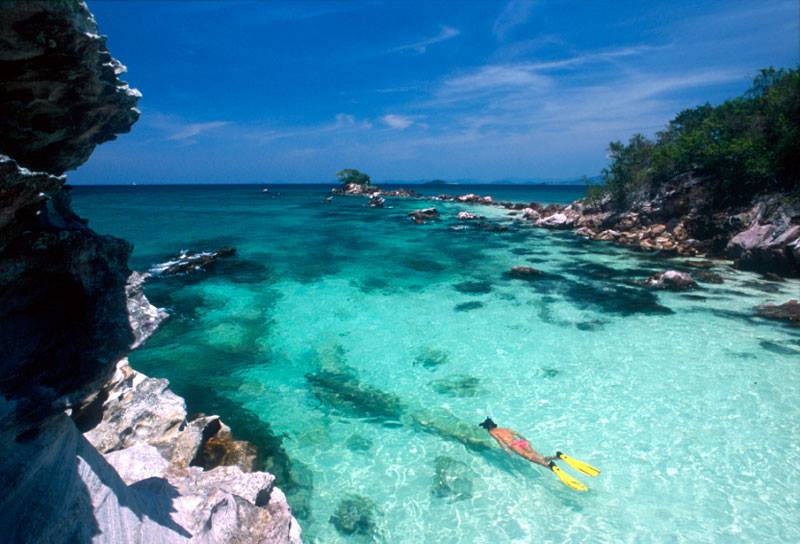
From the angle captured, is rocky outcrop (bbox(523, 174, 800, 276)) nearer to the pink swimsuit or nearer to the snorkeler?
the snorkeler

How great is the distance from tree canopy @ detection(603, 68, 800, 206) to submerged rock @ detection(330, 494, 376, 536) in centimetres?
2740

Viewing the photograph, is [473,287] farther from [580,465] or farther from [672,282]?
[580,465]

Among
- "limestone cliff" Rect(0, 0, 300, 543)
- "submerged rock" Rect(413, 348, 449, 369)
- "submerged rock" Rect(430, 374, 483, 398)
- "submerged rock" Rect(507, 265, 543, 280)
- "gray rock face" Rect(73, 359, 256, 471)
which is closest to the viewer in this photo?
"limestone cliff" Rect(0, 0, 300, 543)

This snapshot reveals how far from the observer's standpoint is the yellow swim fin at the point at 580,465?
7.40 m

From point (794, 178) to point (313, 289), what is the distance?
27.1 metres

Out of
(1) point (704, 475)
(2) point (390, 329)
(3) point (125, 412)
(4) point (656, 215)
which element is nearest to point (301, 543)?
(3) point (125, 412)

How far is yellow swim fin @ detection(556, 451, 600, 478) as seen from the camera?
7.40 m

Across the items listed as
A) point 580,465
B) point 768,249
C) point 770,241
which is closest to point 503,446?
point 580,465

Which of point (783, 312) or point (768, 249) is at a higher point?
point (768, 249)

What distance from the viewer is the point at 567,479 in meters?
7.26

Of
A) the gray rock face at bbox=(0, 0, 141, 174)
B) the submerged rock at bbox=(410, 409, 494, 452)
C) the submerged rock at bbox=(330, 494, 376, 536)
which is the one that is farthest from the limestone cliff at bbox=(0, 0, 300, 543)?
the submerged rock at bbox=(410, 409, 494, 452)

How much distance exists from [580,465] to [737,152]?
27546 millimetres

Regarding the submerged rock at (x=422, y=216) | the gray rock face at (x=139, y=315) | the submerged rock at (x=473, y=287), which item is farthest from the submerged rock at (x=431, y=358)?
the submerged rock at (x=422, y=216)

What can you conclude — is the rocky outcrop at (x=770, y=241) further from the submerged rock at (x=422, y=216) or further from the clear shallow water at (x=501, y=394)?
the submerged rock at (x=422, y=216)
